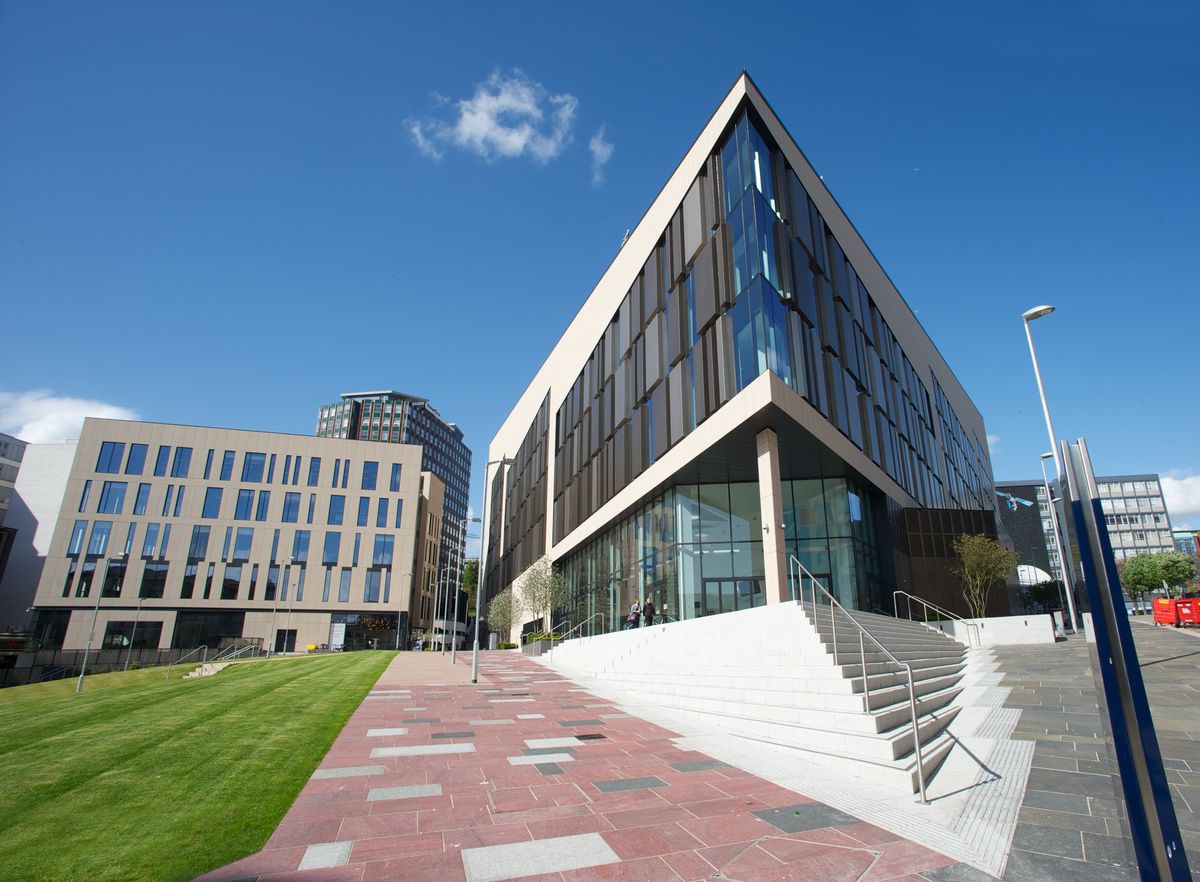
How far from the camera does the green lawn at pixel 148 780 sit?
4695 millimetres

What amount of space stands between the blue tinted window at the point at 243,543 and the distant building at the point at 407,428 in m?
65.5

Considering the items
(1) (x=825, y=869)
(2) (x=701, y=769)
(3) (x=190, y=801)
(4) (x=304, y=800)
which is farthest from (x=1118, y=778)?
(3) (x=190, y=801)

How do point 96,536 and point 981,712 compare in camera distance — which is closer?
point 981,712

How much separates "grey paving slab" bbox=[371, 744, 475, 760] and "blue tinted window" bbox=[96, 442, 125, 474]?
68.8 metres

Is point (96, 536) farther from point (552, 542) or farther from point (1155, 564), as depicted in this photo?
point (1155, 564)

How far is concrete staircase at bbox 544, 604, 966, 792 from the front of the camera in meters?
8.46

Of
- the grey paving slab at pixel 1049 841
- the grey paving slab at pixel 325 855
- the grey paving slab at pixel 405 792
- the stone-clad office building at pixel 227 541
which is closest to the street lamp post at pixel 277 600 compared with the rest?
the stone-clad office building at pixel 227 541

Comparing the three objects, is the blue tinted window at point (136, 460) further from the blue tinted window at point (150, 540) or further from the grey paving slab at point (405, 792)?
the grey paving slab at point (405, 792)

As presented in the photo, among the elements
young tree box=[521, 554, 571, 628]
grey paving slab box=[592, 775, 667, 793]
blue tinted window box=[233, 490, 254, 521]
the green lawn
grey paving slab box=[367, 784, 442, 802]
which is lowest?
grey paving slab box=[592, 775, 667, 793]

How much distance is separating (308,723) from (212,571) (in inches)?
2335

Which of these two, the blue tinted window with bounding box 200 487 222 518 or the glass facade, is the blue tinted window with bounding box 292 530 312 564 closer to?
the blue tinted window with bounding box 200 487 222 518

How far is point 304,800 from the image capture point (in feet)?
21.0

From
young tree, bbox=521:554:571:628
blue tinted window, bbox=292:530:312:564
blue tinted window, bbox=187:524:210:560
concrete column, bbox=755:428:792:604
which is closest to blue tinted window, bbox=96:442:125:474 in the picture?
blue tinted window, bbox=187:524:210:560

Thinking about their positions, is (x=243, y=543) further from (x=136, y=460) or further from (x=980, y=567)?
(x=980, y=567)
